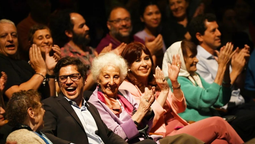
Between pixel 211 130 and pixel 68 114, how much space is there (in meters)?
1.34

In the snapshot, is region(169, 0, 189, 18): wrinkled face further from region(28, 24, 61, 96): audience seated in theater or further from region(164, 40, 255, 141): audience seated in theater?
region(28, 24, 61, 96): audience seated in theater

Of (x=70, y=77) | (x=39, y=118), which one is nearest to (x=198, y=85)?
(x=70, y=77)

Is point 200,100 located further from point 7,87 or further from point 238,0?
point 238,0

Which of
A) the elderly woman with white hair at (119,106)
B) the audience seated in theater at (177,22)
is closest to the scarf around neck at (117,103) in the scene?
the elderly woman with white hair at (119,106)

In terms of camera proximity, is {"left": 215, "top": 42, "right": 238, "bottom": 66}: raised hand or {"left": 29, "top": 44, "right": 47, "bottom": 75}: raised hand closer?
{"left": 29, "top": 44, "right": 47, "bottom": 75}: raised hand

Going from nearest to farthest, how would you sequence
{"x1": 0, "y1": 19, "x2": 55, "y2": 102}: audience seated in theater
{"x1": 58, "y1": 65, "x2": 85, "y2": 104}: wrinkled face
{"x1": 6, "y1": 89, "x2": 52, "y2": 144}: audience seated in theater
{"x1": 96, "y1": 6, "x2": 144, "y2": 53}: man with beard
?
{"x1": 6, "y1": 89, "x2": 52, "y2": 144}: audience seated in theater < {"x1": 58, "y1": 65, "x2": 85, "y2": 104}: wrinkled face < {"x1": 0, "y1": 19, "x2": 55, "y2": 102}: audience seated in theater < {"x1": 96, "y1": 6, "x2": 144, "y2": 53}: man with beard

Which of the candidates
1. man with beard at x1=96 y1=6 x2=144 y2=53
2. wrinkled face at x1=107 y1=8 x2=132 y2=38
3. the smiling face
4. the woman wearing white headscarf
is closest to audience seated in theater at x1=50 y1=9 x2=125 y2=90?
man with beard at x1=96 y1=6 x2=144 y2=53

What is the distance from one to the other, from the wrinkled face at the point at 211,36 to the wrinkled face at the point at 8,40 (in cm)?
208

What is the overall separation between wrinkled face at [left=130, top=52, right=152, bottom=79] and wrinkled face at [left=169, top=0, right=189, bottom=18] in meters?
1.82

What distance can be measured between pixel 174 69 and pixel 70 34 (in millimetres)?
1249

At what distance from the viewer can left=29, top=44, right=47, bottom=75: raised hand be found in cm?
476

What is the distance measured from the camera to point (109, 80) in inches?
174

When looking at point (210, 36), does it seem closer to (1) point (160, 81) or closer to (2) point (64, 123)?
Answer: (1) point (160, 81)

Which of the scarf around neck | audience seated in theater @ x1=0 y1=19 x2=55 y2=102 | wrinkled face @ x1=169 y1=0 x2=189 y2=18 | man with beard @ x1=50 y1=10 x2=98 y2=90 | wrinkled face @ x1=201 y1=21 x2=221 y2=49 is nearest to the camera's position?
the scarf around neck
